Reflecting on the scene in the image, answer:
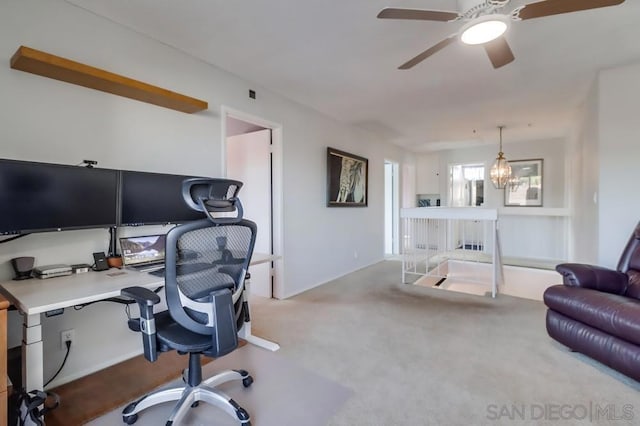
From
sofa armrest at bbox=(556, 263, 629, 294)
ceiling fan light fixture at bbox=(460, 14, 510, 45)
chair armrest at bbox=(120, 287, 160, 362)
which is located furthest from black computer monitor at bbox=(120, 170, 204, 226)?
sofa armrest at bbox=(556, 263, 629, 294)

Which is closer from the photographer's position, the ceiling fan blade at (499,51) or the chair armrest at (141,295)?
the chair armrest at (141,295)

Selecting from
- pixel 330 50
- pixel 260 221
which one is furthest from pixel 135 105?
pixel 260 221

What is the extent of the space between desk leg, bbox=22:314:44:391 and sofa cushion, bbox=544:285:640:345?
323 centimetres

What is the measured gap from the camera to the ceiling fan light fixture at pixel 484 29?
1.70 m

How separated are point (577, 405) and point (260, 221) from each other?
327 cm

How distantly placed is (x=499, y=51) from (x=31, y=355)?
125 inches

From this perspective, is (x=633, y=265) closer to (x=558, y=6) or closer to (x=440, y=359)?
(x=440, y=359)

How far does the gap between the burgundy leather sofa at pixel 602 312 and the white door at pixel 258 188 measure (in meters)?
2.90

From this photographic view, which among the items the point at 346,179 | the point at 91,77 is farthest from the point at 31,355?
the point at 346,179

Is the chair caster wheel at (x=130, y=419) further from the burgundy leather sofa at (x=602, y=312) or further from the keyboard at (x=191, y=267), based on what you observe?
the burgundy leather sofa at (x=602, y=312)

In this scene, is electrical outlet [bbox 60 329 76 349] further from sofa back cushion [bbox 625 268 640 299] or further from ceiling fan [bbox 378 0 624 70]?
sofa back cushion [bbox 625 268 640 299]

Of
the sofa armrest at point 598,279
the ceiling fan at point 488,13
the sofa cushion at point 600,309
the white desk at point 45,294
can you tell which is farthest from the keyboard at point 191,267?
Answer: the sofa armrest at point 598,279

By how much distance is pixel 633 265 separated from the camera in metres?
2.52

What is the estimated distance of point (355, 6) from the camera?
2102 mm
